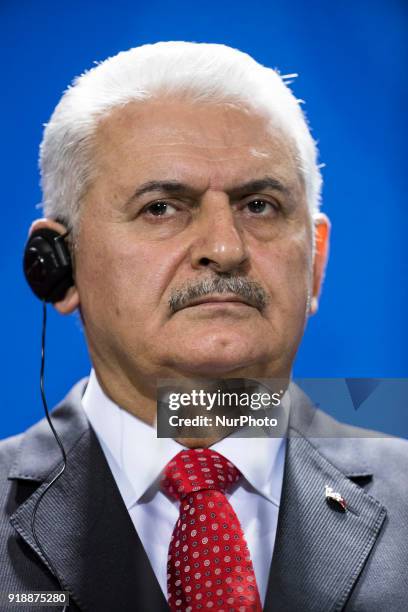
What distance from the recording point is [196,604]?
113 centimetres

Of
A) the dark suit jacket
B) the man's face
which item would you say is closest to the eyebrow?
the man's face

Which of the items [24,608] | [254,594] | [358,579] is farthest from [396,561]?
[24,608]

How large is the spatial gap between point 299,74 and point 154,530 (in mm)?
871

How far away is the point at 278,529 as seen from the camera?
1.25 meters

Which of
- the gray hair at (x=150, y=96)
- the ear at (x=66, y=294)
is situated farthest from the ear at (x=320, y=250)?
the ear at (x=66, y=294)

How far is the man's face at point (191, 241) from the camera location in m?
1.25

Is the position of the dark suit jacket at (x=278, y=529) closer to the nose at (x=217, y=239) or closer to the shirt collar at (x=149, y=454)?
the shirt collar at (x=149, y=454)

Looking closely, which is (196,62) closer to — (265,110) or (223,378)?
(265,110)

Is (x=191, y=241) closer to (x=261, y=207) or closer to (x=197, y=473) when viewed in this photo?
(x=261, y=207)

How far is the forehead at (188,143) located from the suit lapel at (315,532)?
39 centimetres

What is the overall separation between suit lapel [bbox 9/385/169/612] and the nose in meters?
0.35

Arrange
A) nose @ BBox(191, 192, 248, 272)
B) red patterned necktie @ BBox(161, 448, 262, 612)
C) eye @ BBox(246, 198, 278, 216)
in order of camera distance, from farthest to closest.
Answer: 1. eye @ BBox(246, 198, 278, 216)
2. nose @ BBox(191, 192, 248, 272)
3. red patterned necktie @ BBox(161, 448, 262, 612)

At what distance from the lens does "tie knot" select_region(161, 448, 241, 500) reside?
1256 millimetres

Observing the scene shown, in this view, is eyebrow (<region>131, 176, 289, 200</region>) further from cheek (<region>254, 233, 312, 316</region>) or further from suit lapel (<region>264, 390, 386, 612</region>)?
suit lapel (<region>264, 390, 386, 612</region>)
